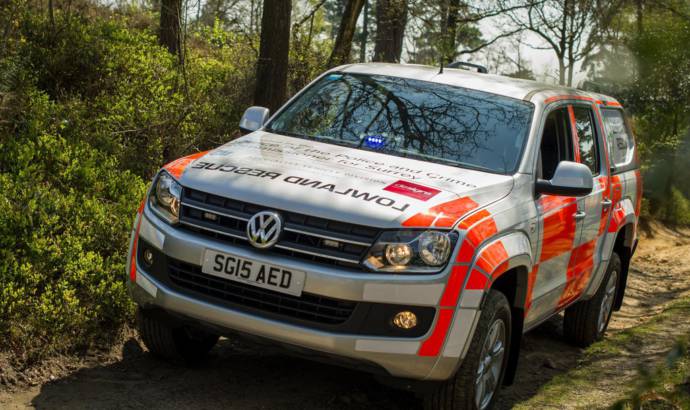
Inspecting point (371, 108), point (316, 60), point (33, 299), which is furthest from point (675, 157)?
point (33, 299)

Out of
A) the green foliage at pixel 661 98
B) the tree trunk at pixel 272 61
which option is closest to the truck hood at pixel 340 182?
the tree trunk at pixel 272 61

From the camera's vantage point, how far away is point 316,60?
41.9 feet

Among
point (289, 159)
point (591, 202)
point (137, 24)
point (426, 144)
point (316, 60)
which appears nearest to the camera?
point (289, 159)

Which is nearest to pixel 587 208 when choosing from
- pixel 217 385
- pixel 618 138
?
pixel 618 138

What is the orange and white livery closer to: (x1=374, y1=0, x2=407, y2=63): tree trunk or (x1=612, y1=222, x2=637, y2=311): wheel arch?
(x1=612, y1=222, x2=637, y2=311): wheel arch

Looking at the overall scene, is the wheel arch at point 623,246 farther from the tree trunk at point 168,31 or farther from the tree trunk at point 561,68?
the tree trunk at point 561,68

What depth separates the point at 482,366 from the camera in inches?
182

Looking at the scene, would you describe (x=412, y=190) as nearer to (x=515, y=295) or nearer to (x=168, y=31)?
(x=515, y=295)

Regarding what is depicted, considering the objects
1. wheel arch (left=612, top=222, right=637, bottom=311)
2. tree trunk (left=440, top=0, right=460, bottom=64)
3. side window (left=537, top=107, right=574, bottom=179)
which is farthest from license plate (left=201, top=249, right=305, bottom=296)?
tree trunk (left=440, top=0, right=460, bottom=64)

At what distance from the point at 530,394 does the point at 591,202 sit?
4.47 feet

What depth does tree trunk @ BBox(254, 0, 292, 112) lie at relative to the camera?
10.7 metres

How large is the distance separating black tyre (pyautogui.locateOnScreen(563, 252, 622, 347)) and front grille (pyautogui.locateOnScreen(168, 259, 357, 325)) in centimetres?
338

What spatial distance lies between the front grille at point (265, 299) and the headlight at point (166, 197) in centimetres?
25

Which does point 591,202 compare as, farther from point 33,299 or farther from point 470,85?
point 33,299
